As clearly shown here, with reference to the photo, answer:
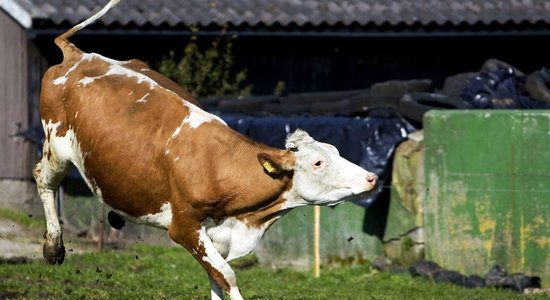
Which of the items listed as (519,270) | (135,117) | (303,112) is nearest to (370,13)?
(303,112)

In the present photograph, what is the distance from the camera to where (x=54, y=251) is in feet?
39.0

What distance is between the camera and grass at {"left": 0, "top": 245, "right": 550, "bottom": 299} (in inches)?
494

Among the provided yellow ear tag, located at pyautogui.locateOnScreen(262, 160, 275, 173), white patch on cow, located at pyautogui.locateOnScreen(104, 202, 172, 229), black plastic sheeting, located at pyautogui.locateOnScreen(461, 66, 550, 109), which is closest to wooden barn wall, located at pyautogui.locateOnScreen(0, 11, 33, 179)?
black plastic sheeting, located at pyautogui.locateOnScreen(461, 66, 550, 109)

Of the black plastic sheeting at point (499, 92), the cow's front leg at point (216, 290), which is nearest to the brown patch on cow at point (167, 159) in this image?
the cow's front leg at point (216, 290)

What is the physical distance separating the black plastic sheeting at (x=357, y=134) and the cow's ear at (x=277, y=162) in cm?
561

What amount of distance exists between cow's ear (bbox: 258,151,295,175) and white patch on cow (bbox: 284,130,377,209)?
0.05 meters

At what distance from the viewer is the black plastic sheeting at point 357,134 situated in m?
15.9

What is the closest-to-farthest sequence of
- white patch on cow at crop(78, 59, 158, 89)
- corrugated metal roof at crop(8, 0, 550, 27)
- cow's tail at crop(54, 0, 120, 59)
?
1. white patch on cow at crop(78, 59, 158, 89)
2. cow's tail at crop(54, 0, 120, 59)
3. corrugated metal roof at crop(8, 0, 550, 27)

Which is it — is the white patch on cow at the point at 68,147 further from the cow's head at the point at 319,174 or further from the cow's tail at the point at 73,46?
the cow's head at the point at 319,174

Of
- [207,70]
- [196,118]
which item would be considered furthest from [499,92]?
[196,118]

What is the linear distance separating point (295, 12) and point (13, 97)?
13.8 ft

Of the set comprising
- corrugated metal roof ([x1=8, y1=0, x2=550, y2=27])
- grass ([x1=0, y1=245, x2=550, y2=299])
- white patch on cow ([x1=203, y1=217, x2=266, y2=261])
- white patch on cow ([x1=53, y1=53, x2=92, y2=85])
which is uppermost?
white patch on cow ([x1=53, y1=53, x2=92, y2=85])

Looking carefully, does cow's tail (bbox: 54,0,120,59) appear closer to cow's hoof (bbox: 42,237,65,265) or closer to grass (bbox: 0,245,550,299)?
cow's hoof (bbox: 42,237,65,265)

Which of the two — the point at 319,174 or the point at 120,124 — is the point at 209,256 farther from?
the point at 120,124
